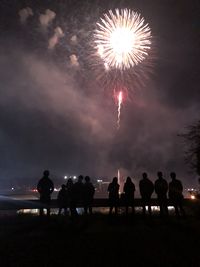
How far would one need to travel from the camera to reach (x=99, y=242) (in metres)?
9.66

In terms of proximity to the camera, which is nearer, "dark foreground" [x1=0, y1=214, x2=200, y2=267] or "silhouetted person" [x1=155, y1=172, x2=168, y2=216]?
"dark foreground" [x1=0, y1=214, x2=200, y2=267]

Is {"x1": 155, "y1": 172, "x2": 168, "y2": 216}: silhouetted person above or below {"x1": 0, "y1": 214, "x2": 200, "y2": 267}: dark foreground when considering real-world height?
above

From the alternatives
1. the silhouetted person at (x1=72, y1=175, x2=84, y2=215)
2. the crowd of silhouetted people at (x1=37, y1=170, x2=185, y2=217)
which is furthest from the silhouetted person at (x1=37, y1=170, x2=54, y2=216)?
the silhouetted person at (x1=72, y1=175, x2=84, y2=215)

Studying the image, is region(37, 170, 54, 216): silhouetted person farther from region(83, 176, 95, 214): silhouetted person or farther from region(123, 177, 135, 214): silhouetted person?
region(123, 177, 135, 214): silhouetted person

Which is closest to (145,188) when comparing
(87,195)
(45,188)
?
(87,195)

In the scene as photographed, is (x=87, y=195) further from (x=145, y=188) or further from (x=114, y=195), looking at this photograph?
(x=145, y=188)

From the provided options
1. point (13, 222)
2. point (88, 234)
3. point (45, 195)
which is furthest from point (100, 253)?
point (45, 195)

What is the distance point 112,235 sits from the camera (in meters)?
10.7

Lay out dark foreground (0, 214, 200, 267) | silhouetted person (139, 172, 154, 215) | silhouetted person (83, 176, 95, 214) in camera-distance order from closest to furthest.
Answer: dark foreground (0, 214, 200, 267) < silhouetted person (139, 172, 154, 215) < silhouetted person (83, 176, 95, 214)

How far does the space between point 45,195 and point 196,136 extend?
15403 millimetres

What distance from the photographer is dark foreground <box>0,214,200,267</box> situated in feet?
25.2

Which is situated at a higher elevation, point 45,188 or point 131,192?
point 45,188

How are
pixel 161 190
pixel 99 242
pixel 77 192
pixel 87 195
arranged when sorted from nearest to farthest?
1. pixel 99 242
2. pixel 161 190
3. pixel 77 192
4. pixel 87 195

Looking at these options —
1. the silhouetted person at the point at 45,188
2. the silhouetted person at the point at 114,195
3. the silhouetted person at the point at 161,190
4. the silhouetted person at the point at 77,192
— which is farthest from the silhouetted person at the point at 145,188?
the silhouetted person at the point at 45,188
